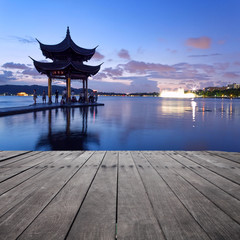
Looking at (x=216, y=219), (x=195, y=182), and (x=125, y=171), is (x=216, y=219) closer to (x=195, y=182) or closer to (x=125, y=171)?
(x=195, y=182)

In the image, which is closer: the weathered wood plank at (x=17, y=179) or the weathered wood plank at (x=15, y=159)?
the weathered wood plank at (x=17, y=179)

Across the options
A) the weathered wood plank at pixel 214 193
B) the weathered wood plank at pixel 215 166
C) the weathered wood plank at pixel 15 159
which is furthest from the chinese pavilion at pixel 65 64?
the weathered wood plank at pixel 214 193

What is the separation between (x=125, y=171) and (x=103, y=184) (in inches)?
21.8

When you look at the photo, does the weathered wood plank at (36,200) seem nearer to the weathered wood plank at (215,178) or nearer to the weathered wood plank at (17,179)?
the weathered wood plank at (17,179)

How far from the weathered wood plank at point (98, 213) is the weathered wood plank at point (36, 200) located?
348 millimetres

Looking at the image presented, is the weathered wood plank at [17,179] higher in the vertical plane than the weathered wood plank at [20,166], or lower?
higher

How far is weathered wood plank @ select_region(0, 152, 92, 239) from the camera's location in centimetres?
135

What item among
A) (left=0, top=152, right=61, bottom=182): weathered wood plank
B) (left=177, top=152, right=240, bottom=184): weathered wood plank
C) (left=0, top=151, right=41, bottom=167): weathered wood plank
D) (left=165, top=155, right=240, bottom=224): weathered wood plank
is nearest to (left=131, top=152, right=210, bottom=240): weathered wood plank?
(left=165, top=155, right=240, bottom=224): weathered wood plank

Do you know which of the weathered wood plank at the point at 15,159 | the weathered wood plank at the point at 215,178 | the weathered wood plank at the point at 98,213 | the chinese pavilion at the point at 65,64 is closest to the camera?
the weathered wood plank at the point at 98,213

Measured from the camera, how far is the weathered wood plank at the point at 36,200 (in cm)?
135

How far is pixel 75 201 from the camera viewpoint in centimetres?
173

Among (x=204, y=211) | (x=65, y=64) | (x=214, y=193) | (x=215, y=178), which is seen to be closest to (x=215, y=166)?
(x=215, y=178)

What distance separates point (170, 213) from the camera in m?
1.54

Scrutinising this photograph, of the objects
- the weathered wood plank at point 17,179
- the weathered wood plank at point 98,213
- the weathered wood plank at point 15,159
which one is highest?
the weathered wood plank at point 98,213
